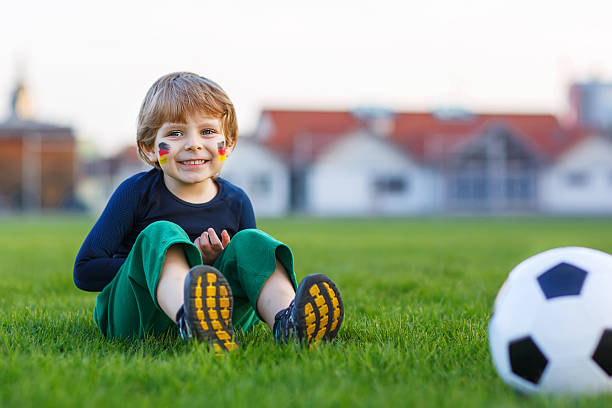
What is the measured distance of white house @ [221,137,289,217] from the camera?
1335 inches

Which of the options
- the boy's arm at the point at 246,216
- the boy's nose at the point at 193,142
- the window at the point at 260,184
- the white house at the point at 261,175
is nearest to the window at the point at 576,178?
the white house at the point at 261,175

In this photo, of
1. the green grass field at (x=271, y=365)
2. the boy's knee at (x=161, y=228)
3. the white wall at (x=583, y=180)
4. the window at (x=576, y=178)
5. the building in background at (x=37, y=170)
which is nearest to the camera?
the green grass field at (x=271, y=365)

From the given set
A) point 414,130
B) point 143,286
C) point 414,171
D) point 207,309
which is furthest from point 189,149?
point 414,130

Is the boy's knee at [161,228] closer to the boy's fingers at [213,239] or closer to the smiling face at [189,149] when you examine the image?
the boy's fingers at [213,239]

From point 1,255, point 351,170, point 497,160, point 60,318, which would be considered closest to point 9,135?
point 351,170

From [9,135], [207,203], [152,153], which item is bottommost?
[207,203]

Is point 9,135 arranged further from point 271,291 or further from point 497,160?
point 271,291

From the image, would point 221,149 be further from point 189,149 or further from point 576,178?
point 576,178

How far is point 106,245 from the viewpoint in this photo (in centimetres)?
272

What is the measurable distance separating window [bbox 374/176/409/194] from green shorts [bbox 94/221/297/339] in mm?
31612

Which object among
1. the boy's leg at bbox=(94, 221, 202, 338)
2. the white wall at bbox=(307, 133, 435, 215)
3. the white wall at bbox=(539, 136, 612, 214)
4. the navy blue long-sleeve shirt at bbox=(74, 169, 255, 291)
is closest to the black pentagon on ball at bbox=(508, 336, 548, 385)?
the boy's leg at bbox=(94, 221, 202, 338)

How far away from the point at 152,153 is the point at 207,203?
32 cm

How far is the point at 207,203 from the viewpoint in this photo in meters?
2.91

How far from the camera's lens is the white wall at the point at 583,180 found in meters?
34.8
